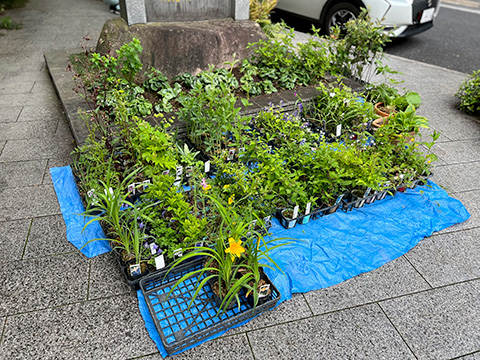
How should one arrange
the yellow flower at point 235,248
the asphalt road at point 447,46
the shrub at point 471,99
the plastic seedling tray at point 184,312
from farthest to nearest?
the asphalt road at point 447,46 < the shrub at point 471,99 < the plastic seedling tray at point 184,312 < the yellow flower at point 235,248

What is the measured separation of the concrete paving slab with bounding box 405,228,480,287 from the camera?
8.13 ft

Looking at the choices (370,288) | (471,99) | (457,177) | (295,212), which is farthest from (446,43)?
(370,288)

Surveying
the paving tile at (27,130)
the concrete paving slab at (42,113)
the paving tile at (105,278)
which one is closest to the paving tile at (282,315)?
the paving tile at (105,278)

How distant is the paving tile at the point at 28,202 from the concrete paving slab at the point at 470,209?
3200 millimetres

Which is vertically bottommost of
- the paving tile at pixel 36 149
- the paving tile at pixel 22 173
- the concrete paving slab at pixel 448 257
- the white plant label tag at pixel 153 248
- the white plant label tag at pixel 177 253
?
the concrete paving slab at pixel 448 257

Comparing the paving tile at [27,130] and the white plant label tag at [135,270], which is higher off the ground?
the paving tile at [27,130]

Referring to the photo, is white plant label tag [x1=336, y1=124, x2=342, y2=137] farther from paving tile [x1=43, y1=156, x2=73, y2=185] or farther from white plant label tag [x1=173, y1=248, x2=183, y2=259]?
paving tile [x1=43, y1=156, x2=73, y2=185]

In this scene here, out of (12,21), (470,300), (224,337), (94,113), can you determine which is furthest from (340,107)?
(12,21)

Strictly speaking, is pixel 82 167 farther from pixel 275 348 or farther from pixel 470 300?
pixel 470 300

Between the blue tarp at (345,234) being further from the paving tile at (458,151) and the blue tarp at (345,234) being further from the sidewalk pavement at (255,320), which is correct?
the paving tile at (458,151)

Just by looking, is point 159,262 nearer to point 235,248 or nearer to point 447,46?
point 235,248

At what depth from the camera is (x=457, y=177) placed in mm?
3465

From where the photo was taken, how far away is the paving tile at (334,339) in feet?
6.48

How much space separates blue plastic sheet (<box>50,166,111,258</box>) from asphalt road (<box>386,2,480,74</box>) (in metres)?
6.34
